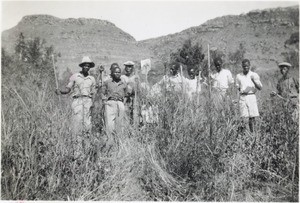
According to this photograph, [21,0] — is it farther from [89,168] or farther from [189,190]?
[189,190]

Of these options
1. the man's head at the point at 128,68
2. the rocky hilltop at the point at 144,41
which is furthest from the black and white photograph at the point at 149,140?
the man's head at the point at 128,68

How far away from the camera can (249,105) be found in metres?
4.17

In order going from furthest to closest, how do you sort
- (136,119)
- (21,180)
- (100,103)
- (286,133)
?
1. (100,103)
2. (136,119)
3. (286,133)
4. (21,180)

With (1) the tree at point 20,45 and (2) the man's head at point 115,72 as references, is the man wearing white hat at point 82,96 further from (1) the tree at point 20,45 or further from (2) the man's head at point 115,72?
(1) the tree at point 20,45

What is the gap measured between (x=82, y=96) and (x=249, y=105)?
195 centimetres

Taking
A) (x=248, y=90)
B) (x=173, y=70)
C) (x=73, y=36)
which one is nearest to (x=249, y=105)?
(x=248, y=90)

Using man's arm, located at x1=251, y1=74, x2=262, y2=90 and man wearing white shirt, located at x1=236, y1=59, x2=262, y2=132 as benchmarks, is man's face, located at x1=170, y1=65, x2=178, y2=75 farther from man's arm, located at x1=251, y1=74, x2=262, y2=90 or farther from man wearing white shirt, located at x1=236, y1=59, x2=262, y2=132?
man's arm, located at x1=251, y1=74, x2=262, y2=90

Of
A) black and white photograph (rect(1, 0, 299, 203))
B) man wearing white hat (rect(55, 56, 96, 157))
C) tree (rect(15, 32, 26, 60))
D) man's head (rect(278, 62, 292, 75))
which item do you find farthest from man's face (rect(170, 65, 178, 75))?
tree (rect(15, 32, 26, 60))

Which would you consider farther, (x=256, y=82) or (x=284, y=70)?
(x=256, y=82)

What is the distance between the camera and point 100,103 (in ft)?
12.5

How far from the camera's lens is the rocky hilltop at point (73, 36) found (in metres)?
4.16

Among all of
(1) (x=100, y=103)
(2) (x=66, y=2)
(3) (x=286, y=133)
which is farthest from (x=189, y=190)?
(2) (x=66, y=2)

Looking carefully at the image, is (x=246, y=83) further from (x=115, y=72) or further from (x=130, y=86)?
(x=115, y=72)

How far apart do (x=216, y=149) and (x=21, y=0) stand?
263cm
